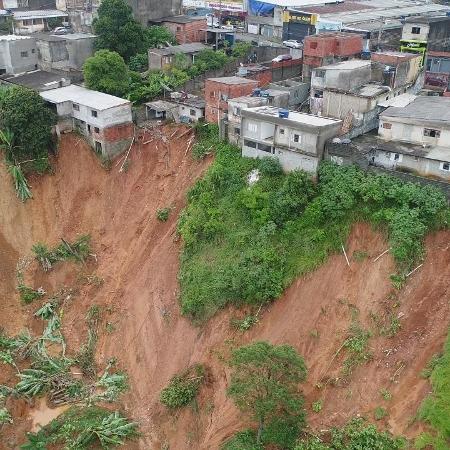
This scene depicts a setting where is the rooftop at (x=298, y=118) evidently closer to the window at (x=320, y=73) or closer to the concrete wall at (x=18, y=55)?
the window at (x=320, y=73)

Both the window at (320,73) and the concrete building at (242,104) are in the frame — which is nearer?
the concrete building at (242,104)

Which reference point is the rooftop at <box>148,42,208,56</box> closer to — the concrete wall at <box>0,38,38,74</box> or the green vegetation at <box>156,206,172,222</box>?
the concrete wall at <box>0,38,38,74</box>

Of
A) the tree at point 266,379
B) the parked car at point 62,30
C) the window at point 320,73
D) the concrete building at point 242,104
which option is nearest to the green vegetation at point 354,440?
the tree at point 266,379

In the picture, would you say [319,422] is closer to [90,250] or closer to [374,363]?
[374,363]

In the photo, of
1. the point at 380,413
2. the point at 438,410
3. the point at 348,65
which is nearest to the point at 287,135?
the point at 348,65

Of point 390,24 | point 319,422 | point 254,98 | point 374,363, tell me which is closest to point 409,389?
point 374,363

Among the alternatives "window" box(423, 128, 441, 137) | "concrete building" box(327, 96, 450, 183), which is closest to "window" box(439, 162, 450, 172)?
"concrete building" box(327, 96, 450, 183)
